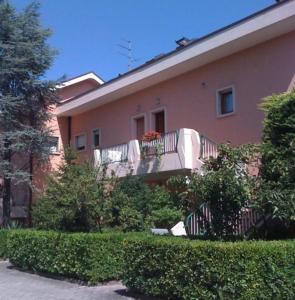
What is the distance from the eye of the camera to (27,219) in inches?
939

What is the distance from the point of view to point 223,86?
17.7 metres

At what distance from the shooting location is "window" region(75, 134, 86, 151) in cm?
2605

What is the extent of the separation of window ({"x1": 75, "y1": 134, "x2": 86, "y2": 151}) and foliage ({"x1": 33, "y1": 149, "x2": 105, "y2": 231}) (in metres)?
11.0

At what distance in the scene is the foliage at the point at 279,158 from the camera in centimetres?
935

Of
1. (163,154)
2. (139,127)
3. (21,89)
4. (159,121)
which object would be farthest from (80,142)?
(163,154)

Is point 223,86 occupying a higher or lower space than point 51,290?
higher

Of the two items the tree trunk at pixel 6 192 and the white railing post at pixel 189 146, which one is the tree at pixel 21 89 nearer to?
the tree trunk at pixel 6 192

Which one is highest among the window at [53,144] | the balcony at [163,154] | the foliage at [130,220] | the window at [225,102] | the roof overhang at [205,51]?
the roof overhang at [205,51]

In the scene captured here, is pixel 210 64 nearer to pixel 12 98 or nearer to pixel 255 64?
pixel 255 64

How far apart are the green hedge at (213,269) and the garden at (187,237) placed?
0.02 m

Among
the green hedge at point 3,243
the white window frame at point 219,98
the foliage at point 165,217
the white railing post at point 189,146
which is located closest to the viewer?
the foliage at point 165,217

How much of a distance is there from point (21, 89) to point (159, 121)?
21.9 feet

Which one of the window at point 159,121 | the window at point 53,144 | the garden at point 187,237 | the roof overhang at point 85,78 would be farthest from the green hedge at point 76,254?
the roof overhang at point 85,78

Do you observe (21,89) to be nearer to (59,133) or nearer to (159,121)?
(59,133)
